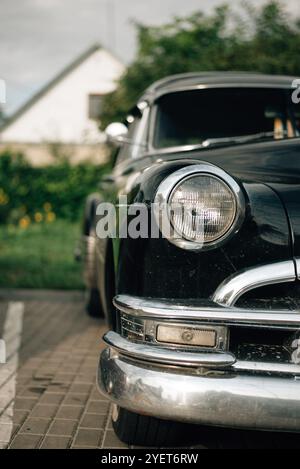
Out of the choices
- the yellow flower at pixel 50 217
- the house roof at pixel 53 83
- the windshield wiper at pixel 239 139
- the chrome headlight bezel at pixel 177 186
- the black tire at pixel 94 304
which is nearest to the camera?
the chrome headlight bezel at pixel 177 186

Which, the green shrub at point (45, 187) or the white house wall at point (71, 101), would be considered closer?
the green shrub at point (45, 187)

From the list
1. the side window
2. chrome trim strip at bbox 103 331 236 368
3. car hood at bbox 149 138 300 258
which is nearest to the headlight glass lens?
car hood at bbox 149 138 300 258

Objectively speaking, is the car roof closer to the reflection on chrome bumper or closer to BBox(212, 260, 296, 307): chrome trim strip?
BBox(212, 260, 296, 307): chrome trim strip

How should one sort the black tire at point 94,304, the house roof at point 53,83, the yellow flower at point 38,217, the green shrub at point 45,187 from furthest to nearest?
the house roof at point 53,83 → the green shrub at point 45,187 → the yellow flower at point 38,217 → the black tire at point 94,304

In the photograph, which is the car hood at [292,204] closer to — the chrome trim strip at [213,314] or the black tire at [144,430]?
the chrome trim strip at [213,314]

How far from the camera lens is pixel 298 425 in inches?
66.8

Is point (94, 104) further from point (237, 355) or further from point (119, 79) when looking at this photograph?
point (237, 355)

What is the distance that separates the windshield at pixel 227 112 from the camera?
3.28m

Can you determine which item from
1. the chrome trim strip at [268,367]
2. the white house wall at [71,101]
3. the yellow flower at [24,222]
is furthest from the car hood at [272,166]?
the white house wall at [71,101]

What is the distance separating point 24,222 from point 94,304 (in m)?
7.67

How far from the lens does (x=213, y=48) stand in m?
8.89

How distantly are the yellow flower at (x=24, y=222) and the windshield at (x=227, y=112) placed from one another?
8.54 metres

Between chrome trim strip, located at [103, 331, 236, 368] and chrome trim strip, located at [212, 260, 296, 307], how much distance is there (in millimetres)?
169

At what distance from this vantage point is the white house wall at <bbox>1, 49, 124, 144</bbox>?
21062 millimetres
